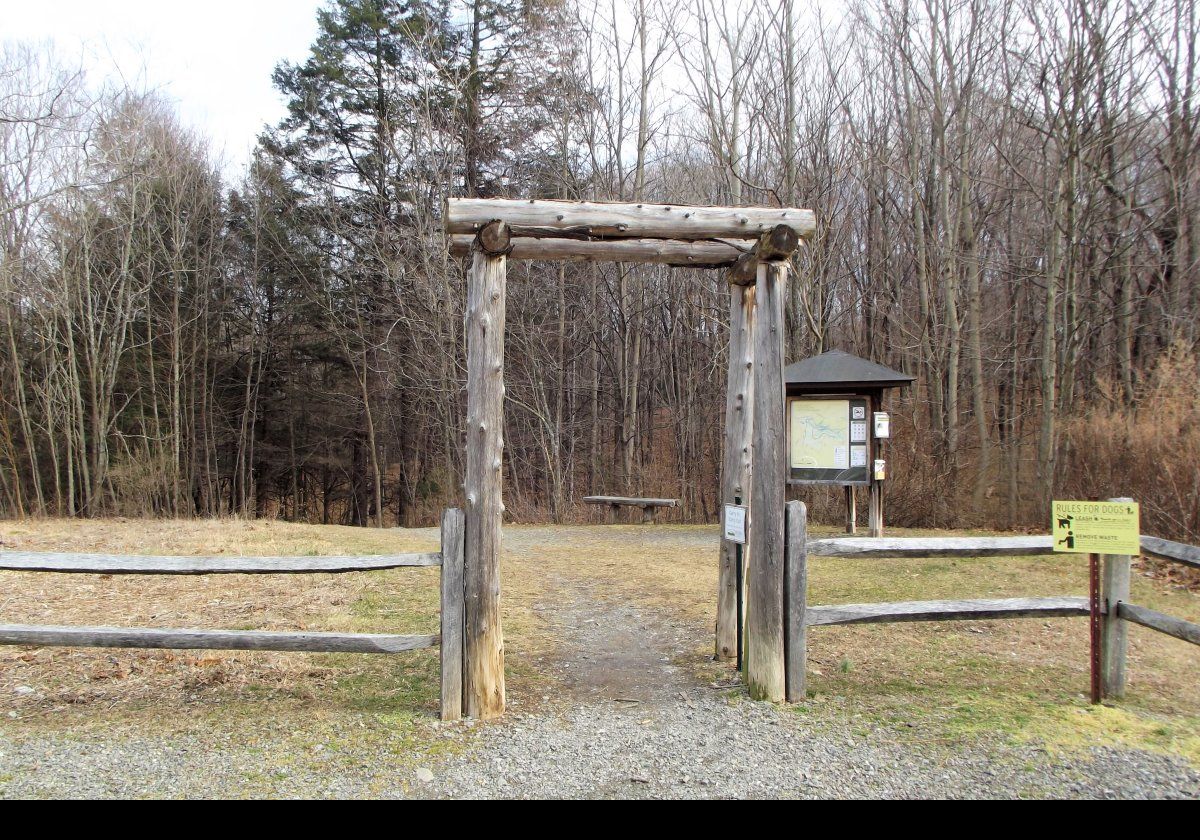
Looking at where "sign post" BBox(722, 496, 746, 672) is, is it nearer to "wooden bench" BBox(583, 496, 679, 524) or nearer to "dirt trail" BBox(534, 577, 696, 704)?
"dirt trail" BBox(534, 577, 696, 704)

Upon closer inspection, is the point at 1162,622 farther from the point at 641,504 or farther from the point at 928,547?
the point at 641,504

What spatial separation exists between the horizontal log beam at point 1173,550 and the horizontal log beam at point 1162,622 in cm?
39

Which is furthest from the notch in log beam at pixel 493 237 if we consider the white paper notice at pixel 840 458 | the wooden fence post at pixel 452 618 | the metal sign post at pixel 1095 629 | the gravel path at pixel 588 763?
the white paper notice at pixel 840 458

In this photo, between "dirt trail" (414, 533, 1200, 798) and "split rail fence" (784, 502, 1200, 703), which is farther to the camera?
"split rail fence" (784, 502, 1200, 703)

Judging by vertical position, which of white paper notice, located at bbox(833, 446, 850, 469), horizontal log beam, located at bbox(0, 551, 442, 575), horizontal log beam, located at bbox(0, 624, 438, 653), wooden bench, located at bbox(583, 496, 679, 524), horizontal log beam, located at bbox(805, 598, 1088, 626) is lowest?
wooden bench, located at bbox(583, 496, 679, 524)

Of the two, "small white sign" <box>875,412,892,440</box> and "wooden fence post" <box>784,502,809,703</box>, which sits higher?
"small white sign" <box>875,412,892,440</box>

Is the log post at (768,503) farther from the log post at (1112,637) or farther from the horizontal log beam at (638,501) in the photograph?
the horizontal log beam at (638,501)

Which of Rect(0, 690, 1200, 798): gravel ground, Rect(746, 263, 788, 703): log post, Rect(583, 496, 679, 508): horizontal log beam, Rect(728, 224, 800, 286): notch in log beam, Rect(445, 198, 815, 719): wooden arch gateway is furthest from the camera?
Rect(583, 496, 679, 508): horizontal log beam

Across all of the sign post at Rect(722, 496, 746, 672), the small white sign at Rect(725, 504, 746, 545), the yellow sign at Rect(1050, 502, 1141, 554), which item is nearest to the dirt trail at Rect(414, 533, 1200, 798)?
the sign post at Rect(722, 496, 746, 672)

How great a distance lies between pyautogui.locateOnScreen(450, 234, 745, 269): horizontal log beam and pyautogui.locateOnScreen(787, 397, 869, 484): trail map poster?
6561mm

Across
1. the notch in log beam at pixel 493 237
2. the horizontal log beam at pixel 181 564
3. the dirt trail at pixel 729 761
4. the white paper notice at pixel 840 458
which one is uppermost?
the notch in log beam at pixel 493 237

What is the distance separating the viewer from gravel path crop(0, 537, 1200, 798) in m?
3.69

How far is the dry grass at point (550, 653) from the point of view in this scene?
4711 millimetres

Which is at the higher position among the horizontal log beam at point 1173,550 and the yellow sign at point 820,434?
the yellow sign at point 820,434
